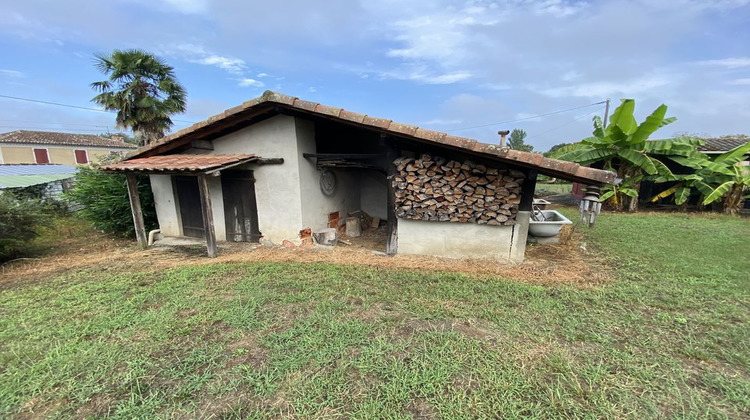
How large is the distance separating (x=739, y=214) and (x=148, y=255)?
19.5 metres

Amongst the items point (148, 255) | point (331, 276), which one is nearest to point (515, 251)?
point (331, 276)

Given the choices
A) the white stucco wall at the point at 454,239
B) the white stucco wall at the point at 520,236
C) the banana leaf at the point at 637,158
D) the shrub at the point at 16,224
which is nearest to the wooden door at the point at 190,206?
the shrub at the point at 16,224

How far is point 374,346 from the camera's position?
2814mm

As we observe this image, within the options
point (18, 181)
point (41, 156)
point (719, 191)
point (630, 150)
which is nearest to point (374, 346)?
point (630, 150)

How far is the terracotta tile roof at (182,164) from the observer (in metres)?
5.50

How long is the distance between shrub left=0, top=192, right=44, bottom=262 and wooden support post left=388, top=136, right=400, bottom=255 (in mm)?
7479

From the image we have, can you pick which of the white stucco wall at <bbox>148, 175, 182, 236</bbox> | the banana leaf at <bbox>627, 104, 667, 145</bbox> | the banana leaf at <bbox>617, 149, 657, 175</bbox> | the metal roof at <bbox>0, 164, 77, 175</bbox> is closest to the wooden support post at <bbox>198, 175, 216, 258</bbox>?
the white stucco wall at <bbox>148, 175, 182, 236</bbox>

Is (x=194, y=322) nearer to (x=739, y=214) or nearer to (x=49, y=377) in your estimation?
(x=49, y=377)

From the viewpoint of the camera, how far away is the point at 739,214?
1084 centimetres

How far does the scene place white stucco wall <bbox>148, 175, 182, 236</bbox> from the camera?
25.1 feet

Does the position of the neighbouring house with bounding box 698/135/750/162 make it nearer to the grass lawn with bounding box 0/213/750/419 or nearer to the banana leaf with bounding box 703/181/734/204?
the banana leaf with bounding box 703/181/734/204

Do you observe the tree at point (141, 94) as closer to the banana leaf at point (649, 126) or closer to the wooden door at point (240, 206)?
the wooden door at point (240, 206)

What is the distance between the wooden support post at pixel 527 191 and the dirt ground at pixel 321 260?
107 centimetres

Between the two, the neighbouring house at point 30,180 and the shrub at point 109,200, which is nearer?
the shrub at point 109,200
